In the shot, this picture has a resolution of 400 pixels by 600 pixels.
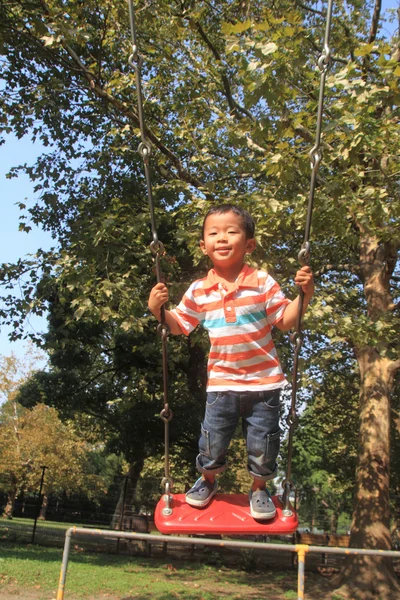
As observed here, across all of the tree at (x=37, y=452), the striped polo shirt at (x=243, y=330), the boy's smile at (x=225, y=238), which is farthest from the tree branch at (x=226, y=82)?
the tree at (x=37, y=452)

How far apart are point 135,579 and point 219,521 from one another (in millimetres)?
9688

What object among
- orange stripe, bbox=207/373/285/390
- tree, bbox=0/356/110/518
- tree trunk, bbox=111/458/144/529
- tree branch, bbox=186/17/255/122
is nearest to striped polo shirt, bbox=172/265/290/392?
orange stripe, bbox=207/373/285/390

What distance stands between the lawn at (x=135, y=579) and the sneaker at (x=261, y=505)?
725 centimetres

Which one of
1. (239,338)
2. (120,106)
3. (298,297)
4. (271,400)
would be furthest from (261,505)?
(120,106)

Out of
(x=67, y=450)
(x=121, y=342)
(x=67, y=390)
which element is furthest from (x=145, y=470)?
(x=121, y=342)

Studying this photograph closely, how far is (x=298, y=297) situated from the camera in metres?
3.16

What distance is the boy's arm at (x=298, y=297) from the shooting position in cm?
309

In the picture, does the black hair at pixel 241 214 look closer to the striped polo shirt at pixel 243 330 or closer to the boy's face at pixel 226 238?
the boy's face at pixel 226 238

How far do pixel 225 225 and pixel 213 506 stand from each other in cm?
168

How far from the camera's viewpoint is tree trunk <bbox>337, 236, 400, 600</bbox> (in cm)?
1023

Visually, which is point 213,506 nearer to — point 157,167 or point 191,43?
point 157,167

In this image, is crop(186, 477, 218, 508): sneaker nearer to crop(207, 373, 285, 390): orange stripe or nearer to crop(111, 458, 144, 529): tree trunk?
crop(207, 373, 285, 390): orange stripe

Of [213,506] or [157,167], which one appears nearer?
[213,506]

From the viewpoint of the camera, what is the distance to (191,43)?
37.6ft
